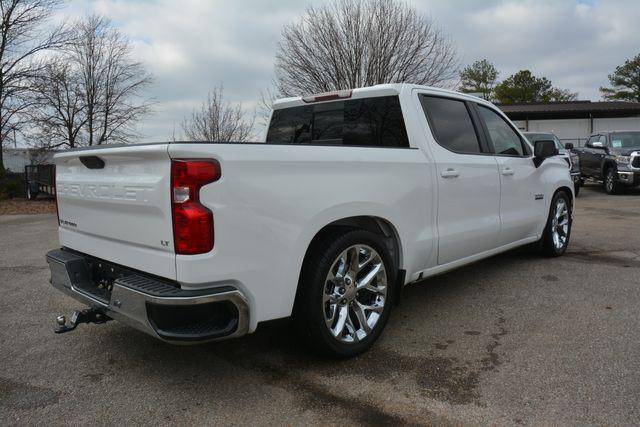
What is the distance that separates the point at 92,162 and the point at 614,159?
50.2 feet

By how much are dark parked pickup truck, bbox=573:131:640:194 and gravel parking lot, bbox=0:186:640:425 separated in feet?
36.5

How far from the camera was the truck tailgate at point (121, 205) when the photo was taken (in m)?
2.57

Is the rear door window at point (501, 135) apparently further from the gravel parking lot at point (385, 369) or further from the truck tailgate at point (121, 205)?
the truck tailgate at point (121, 205)

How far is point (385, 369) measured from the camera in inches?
125

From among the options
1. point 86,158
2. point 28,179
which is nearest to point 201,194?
point 86,158

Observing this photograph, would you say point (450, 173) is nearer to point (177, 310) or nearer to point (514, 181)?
point (514, 181)

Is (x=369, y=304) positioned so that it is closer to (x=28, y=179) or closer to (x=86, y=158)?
(x=86, y=158)

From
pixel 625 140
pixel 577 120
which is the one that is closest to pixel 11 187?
pixel 625 140

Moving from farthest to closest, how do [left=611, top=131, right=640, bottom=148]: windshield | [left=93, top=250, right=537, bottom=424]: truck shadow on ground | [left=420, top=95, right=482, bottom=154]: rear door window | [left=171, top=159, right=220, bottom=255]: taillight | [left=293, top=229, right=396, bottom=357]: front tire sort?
[left=611, top=131, right=640, bottom=148]: windshield
[left=420, top=95, right=482, bottom=154]: rear door window
[left=293, top=229, right=396, bottom=357]: front tire
[left=93, top=250, right=537, bottom=424]: truck shadow on ground
[left=171, top=159, right=220, bottom=255]: taillight

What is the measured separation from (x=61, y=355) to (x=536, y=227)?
4652 millimetres

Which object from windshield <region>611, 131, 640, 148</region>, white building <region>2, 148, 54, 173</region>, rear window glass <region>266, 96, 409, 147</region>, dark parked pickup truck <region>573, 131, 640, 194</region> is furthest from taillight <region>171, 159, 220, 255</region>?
white building <region>2, 148, 54, 173</region>

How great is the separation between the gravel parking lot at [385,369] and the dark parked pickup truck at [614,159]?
1113 centimetres

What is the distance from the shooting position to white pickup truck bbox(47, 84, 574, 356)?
8.26 ft

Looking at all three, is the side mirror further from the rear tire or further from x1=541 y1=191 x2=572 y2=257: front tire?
the rear tire
